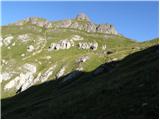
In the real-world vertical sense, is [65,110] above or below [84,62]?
below

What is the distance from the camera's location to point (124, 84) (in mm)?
70062

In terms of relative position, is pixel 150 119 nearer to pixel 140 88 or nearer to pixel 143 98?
pixel 143 98

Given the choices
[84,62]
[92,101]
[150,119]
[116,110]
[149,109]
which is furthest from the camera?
[84,62]

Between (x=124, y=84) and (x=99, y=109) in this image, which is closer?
(x=99, y=109)

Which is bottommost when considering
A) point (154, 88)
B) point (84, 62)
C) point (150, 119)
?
point (150, 119)

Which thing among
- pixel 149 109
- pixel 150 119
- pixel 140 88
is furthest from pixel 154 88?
pixel 150 119

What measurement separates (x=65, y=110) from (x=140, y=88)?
14.8 meters

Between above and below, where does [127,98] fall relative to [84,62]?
below

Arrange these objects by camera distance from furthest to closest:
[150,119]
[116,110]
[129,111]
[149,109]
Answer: [116,110], [129,111], [149,109], [150,119]

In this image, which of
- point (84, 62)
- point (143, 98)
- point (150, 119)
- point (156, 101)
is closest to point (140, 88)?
point (143, 98)

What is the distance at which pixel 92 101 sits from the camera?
64.5 meters

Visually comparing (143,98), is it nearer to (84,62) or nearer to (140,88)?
(140,88)

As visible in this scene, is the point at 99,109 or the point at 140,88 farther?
the point at 140,88

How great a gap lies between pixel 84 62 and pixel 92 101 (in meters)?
132
